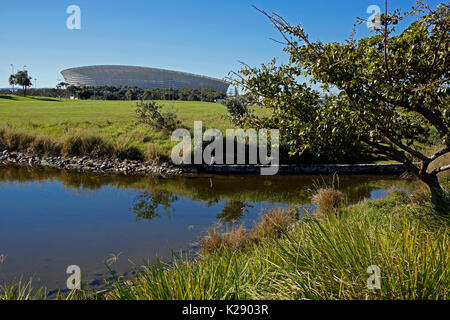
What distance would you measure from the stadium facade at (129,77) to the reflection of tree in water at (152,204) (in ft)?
329

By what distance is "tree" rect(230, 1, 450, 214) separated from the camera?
14.1ft

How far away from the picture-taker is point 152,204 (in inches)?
448

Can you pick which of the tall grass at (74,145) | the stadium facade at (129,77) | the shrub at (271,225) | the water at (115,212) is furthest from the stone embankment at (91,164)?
the stadium facade at (129,77)

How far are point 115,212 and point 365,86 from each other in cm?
828

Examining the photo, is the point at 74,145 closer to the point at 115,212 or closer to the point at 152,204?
the point at 152,204

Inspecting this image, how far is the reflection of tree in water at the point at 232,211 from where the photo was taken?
9.49 meters

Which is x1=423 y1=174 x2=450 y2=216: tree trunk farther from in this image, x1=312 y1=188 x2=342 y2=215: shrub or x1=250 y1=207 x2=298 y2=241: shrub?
x1=312 y1=188 x2=342 y2=215: shrub

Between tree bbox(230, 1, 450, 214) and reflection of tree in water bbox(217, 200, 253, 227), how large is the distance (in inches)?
182

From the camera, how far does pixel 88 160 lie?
18.3 m

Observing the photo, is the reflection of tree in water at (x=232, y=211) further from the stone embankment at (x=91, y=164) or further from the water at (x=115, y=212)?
the stone embankment at (x=91, y=164)

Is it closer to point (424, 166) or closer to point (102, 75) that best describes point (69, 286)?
point (424, 166)
